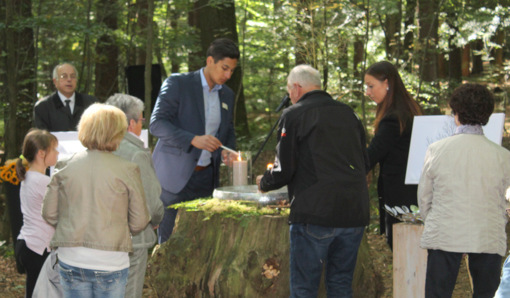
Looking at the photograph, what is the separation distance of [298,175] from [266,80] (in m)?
9.49

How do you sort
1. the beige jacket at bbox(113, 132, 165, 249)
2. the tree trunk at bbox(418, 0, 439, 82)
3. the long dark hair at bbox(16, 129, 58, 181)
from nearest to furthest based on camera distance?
the beige jacket at bbox(113, 132, 165, 249)
the long dark hair at bbox(16, 129, 58, 181)
the tree trunk at bbox(418, 0, 439, 82)

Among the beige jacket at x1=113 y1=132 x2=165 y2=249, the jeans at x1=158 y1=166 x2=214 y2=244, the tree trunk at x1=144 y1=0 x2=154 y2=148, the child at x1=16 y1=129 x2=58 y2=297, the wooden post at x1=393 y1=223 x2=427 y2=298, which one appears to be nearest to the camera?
the beige jacket at x1=113 y1=132 x2=165 y2=249

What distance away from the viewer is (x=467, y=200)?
375 cm

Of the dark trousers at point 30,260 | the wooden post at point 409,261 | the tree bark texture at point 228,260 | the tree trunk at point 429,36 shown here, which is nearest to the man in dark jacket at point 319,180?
the wooden post at point 409,261

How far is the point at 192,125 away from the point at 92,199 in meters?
2.11

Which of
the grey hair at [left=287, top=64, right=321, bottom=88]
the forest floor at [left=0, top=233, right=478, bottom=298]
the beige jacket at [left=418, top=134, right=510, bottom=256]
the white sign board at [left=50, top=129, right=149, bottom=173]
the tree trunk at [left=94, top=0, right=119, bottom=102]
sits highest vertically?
the tree trunk at [left=94, top=0, right=119, bottom=102]

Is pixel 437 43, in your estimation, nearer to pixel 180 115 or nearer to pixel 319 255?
pixel 180 115

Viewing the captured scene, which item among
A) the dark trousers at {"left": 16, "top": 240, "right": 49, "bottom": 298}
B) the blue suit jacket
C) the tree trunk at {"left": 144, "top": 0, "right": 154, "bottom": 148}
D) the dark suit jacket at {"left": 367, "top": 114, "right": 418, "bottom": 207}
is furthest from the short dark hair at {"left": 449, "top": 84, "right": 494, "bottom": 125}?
the tree trunk at {"left": 144, "top": 0, "right": 154, "bottom": 148}

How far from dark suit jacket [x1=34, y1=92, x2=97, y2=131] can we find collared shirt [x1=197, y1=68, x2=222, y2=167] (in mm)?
1517

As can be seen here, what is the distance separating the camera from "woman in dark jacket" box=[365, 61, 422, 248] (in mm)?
4543

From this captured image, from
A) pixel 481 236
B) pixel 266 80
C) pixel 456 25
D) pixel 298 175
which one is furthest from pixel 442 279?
pixel 266 80

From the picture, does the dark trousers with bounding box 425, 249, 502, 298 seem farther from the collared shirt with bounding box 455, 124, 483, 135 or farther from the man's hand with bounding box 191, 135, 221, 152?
the man's hand with bounding box 191, 135, 221, 152

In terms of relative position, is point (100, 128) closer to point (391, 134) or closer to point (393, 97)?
point (391, 134)

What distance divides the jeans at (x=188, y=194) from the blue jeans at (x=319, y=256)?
171 centimetres
